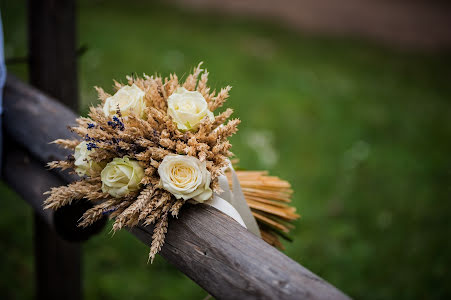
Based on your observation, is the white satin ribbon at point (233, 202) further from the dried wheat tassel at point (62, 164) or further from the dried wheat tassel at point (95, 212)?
the dried wheat tassel at point (62, 164)

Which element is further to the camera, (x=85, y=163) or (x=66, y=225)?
(x=66, y=225)

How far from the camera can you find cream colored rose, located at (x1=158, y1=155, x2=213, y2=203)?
1.08m

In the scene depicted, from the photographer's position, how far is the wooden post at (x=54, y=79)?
2.11 meters

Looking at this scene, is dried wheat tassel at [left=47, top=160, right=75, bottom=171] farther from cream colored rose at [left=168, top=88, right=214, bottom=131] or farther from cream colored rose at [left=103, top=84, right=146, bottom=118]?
cream colored rose at [left=168, top=88, right=214, bottom=131]

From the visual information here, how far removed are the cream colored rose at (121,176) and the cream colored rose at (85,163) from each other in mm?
56

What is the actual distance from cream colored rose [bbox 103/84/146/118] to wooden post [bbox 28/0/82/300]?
1.15 meters

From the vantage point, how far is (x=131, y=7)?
6.80m

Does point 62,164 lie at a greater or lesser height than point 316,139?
greater

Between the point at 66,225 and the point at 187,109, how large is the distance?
83 cm

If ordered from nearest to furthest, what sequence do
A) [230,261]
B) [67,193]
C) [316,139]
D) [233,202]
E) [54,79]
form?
1. [230,261]
2. [67,193]
3. [233,202]
4. [54,79]
5. [316,139]

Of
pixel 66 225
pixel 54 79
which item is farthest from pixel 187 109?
pixel 54 79

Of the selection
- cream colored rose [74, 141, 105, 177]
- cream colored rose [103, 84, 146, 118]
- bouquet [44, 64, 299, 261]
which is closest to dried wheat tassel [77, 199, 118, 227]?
bouquet [44, 64, 299, 261]

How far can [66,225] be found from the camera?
1.59 m

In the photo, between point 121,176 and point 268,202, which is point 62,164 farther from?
point 268,202
